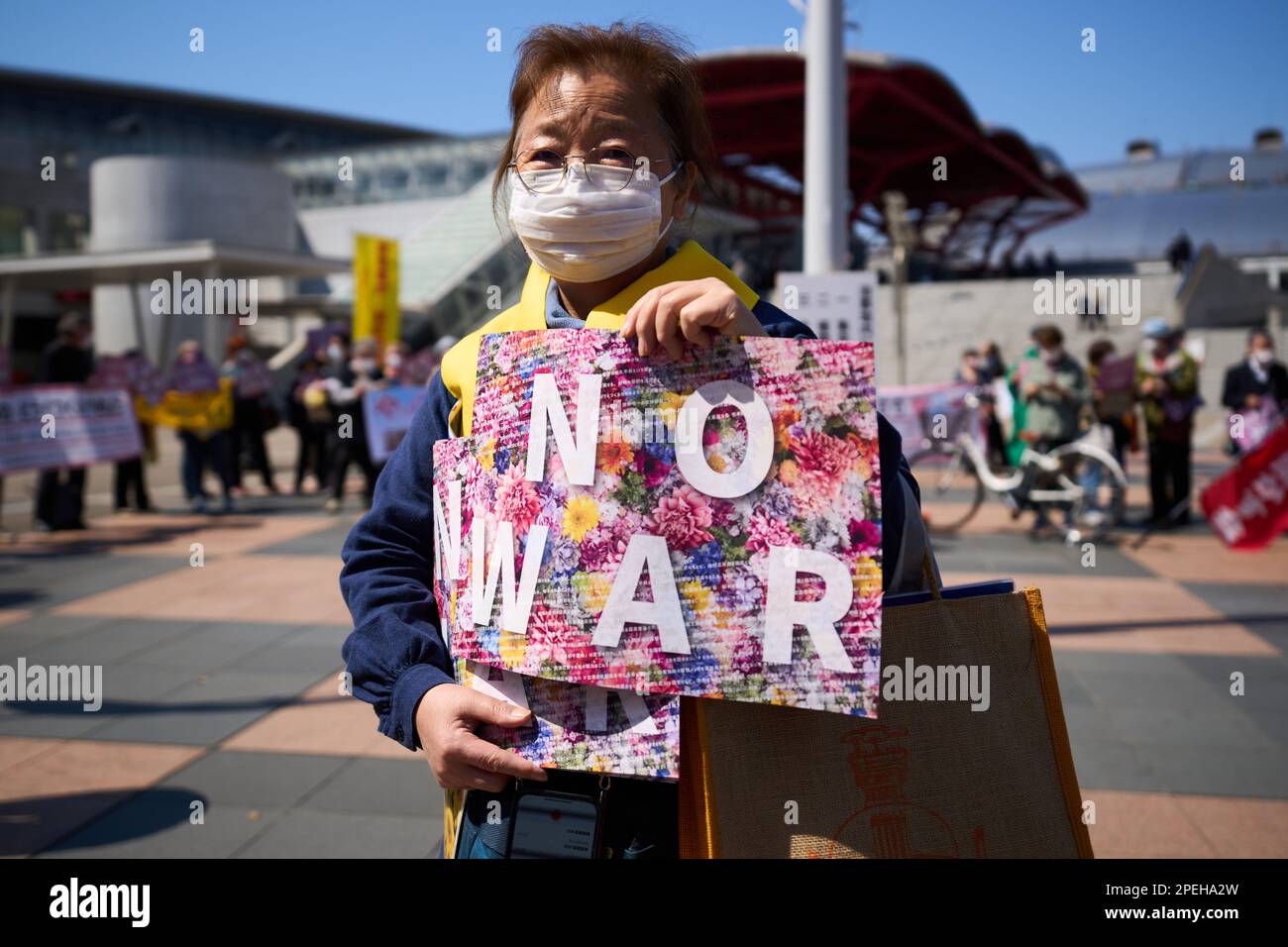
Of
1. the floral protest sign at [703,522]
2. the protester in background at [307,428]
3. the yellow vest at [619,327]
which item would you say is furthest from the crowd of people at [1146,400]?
the floral protest sign at [703,522]

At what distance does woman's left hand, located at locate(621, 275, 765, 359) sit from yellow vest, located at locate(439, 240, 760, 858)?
130 millimetres

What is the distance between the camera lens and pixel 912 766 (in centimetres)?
118

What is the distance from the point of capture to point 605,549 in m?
1.16

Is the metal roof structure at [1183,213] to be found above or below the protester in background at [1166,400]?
above

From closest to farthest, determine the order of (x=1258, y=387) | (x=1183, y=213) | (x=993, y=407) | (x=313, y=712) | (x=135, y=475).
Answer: (x=313, y=712) → (x=1258, y=387) → (x=135, y=475) → (x=993, y=407) → (x=1183, y=213)

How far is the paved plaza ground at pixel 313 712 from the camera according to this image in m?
3.49

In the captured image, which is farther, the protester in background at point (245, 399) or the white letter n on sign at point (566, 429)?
the protester in background at point (245, 399)

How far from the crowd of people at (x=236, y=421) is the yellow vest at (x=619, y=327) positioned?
8.41 meters

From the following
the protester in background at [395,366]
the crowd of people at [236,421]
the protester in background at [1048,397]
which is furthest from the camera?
the protester in background at [395,366]

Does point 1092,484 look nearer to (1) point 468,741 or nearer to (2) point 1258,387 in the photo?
(2) point 1258,387

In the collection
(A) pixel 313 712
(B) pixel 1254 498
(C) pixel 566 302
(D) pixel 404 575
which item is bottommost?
(A) pixel 313 712

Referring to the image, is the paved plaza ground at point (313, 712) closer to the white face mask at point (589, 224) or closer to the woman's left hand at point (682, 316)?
the white face mask at point (589, 224)

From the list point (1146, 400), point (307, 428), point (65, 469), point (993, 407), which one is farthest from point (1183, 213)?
point (65, 469)

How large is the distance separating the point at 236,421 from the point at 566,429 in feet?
40.4
